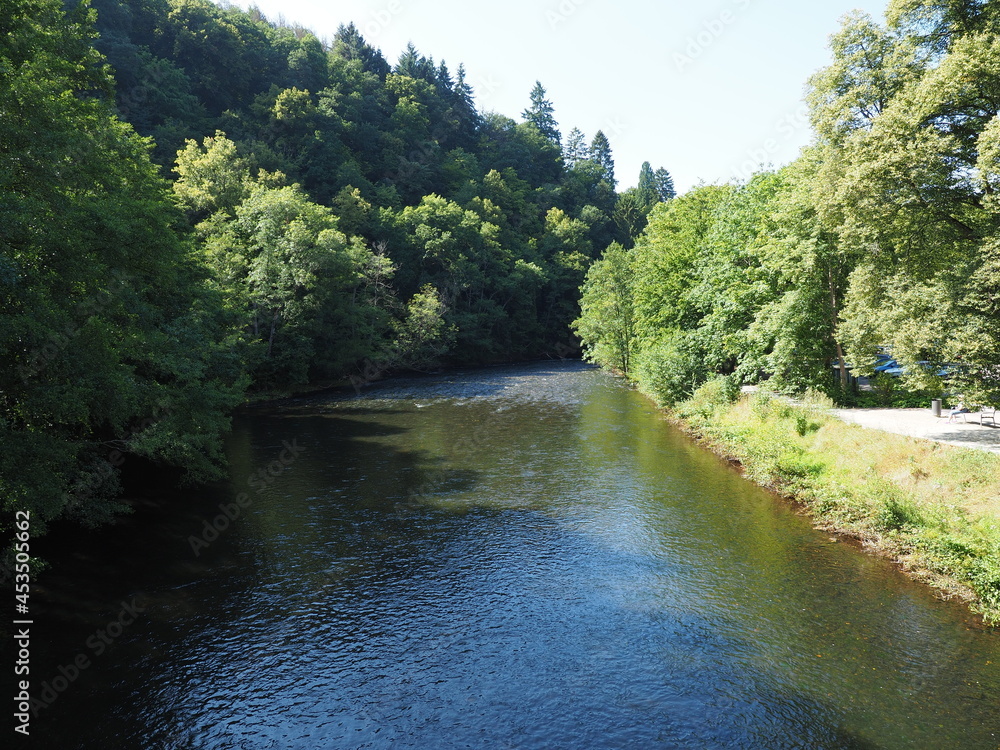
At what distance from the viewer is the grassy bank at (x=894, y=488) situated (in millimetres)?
13883

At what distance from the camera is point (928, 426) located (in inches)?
862

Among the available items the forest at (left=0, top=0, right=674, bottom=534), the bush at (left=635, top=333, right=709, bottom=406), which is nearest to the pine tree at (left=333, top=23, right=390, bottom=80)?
the forest at (left=0, top=0, right=674, bottom=534)

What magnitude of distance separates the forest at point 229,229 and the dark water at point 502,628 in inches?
139

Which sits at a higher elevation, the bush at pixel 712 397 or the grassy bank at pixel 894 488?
the bush at pixel 712 397

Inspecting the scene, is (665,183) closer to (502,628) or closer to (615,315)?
(615,315)

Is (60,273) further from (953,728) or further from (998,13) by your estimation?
(998,13)

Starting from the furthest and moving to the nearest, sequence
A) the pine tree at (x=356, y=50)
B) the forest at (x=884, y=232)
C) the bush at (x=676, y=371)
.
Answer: the pine tree at (x=356, y=50), the bush at (x=676, y=371), the forest at (x=884, y=232)

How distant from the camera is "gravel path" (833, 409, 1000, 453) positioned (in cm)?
1908

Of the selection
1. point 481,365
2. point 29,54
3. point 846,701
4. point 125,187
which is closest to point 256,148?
point 481,365

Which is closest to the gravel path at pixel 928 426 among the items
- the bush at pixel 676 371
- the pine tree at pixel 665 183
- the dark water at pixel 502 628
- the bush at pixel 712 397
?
the dark water at pixel 502 628

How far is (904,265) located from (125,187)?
2958 cm

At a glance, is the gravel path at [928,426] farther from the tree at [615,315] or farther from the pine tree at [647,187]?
the pine tree at [647,187]

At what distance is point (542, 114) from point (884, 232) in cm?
13469

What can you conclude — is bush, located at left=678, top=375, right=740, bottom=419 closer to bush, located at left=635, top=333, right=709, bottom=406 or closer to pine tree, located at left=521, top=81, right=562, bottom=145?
bush, located at left=635, top=333, right=709, bottom=406
